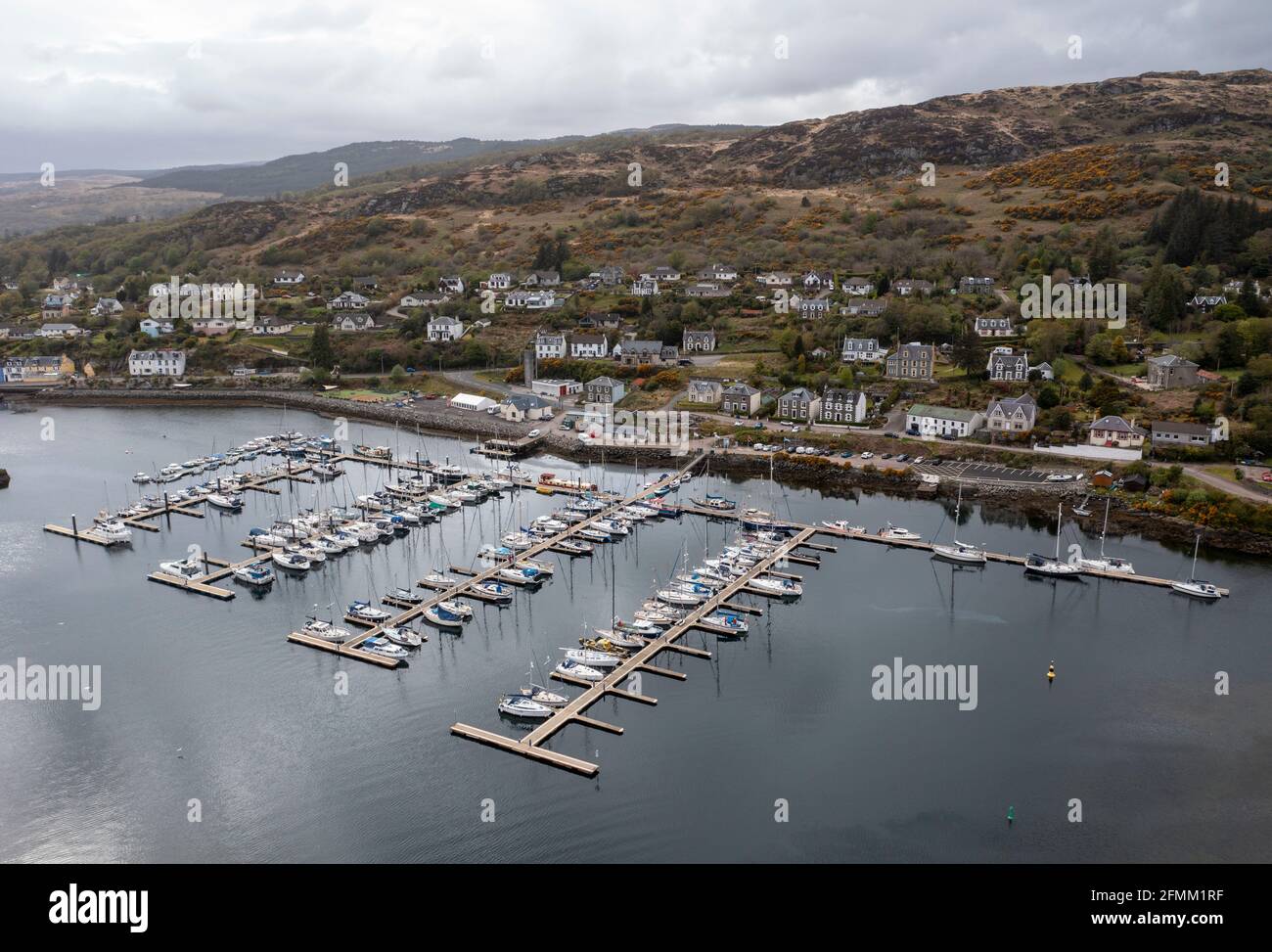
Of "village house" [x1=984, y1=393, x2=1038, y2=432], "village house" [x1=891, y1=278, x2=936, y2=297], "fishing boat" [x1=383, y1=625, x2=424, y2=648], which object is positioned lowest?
"fishing boat" [x1=383, y1=625, x2=424, y2=648]

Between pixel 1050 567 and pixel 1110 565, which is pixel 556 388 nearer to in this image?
pixel 1050 567

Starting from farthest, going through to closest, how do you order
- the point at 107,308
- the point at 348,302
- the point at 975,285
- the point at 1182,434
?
the point at 107,308 → the point at 348,302 → the point at 975,285 → the point at 1182,434

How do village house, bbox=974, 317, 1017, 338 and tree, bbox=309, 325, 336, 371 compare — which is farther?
tree, bbox=309, 325, 336, 371

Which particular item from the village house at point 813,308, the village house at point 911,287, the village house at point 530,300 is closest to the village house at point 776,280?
the village house at point 813,308

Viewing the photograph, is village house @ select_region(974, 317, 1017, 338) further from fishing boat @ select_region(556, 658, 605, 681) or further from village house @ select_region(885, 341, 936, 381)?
fishing boat @ select_region(556, 658, 605, 681)

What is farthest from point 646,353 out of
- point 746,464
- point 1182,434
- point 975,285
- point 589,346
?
point 1182,434

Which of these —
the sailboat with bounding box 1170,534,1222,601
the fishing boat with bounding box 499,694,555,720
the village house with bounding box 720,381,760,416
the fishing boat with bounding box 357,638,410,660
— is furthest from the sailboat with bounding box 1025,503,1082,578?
the village house with bounding box 720,381,760,416

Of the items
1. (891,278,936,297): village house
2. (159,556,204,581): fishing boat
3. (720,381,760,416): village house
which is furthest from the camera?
(891,278,936,297): village house
